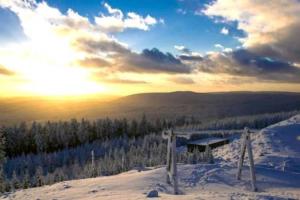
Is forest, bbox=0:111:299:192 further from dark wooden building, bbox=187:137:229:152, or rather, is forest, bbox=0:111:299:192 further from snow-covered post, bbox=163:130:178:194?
snow-covered post, bbox=163:130:178:194

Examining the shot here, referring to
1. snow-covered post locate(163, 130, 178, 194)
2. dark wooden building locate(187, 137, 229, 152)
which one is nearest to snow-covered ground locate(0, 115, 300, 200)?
snow-covered post locate(163, 130, 178, 194)

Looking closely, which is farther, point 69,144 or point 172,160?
point 69,144

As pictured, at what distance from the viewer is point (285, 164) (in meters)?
51.6

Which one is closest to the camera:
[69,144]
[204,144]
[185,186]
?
[185,186]

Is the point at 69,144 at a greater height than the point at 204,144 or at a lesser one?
lesser

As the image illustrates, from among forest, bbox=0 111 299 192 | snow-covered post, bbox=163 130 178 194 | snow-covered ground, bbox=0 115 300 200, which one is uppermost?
snow-covered post, bbox=163 130 178 194

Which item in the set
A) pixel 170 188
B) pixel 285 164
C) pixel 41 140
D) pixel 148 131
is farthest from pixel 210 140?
pixel 170 188

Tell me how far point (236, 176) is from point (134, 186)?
9.42 m

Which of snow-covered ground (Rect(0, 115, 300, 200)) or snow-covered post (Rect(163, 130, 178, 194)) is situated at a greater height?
snow-covered post (Rect(163, 130, 178, 194))

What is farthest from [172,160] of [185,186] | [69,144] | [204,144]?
[69,144]

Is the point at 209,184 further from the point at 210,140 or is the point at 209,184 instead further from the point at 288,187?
the point at 210,140

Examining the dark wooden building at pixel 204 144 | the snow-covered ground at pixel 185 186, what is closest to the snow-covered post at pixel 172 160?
the snow-covered ground at pixel 185 186

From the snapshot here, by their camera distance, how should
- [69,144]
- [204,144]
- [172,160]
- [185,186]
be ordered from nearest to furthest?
1. [172,160]
2. [185,186]
3. [204,144]
4. [69,144]

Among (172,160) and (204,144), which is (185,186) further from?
(204,144)
